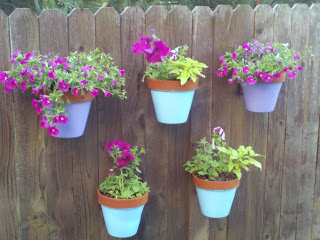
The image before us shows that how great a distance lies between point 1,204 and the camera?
2354 mm

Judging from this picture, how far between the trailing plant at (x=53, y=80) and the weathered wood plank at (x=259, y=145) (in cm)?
112

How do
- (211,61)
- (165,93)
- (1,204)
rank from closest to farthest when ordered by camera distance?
(165,93), (1,204), (211,61)

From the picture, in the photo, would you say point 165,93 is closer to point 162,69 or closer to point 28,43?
point 162,69

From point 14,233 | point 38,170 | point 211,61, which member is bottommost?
point 14,233

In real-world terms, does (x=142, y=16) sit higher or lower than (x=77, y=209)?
higher

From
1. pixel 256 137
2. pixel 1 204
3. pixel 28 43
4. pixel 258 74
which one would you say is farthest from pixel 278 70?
pixel 1 204

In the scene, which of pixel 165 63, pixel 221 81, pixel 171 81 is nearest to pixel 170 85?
pixel 171 81

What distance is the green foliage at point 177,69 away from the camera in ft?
7.11

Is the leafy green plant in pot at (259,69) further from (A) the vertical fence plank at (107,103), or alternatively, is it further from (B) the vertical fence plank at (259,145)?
(A) the vertical fence plank at (107,103)

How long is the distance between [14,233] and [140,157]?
2.99ft

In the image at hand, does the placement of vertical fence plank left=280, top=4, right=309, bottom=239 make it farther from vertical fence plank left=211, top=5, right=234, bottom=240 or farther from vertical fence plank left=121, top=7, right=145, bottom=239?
vertical fence plank left=121, top=7, right=145, bottom=239

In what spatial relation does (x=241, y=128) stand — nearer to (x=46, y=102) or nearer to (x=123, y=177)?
(x=123, y=177)

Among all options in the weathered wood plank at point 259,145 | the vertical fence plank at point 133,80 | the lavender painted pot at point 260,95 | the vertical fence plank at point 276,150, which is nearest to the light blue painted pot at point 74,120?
the vertical fence plank at point 133,80

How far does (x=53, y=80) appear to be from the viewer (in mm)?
1962
